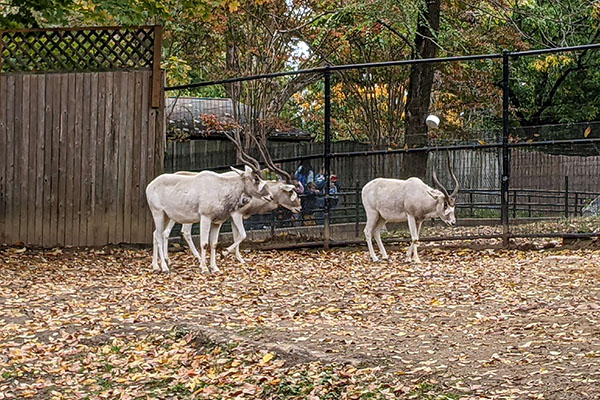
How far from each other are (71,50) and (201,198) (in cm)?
380

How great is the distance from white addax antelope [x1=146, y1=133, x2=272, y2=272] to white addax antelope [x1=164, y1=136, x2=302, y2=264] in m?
0.15

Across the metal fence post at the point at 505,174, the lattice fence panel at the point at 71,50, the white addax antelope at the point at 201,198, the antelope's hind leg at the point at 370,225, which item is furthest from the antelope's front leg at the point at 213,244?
the metal fence post at the point at 505,174

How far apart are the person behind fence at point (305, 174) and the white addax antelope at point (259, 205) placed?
808 millimetres

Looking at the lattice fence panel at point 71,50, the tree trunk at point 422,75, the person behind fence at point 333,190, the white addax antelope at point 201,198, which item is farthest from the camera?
the tree trunk at point 422,75

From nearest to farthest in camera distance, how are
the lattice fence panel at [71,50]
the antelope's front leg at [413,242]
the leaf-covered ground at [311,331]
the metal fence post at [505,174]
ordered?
1. the leaf-covered ground at [311,331]
2. the antelope's front leg at [413,242]
3. the metal fence post at [505,174]
4. the lattice fence panel at [71,50]

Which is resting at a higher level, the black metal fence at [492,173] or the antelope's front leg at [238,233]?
the black metal fence at [492,173]

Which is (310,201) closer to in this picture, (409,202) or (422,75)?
(409,202)

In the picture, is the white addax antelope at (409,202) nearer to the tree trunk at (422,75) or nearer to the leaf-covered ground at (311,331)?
the leaf-covered ground at (311,331)

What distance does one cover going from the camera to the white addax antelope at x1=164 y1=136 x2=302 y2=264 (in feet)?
44.2

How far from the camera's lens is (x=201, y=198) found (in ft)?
42.5

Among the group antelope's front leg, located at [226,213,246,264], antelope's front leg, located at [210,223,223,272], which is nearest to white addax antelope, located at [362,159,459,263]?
antelope's front leg, located at [226,213,246,264]

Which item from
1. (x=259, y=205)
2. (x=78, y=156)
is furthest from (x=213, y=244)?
(x=78, y=156)

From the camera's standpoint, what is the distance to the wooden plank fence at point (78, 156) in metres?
14.9

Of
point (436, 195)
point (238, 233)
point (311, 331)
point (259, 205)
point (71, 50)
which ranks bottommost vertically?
A: point (311, 331)
